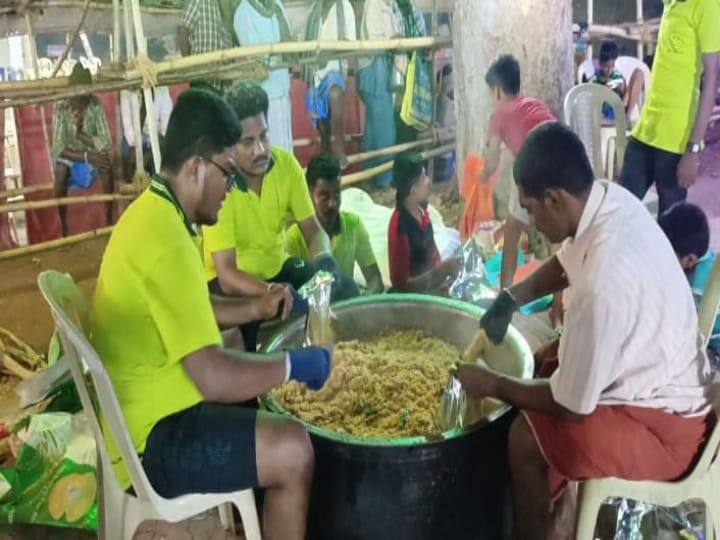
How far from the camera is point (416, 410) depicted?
2217 millimetres

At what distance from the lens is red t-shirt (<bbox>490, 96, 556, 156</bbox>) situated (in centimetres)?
350

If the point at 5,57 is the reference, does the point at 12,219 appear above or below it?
below

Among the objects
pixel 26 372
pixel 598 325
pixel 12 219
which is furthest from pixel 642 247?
pixel 12 219

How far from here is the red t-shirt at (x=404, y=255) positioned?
345cm

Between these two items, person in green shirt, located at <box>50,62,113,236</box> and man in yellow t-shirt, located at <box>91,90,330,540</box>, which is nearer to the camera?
man in yellow t-shirt, located at <box>91,90,330,540</box>

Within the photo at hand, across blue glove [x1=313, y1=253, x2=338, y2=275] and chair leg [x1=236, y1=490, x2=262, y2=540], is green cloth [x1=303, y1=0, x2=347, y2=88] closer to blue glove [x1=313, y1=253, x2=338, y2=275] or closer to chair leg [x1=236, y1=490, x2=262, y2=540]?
blue glove [x1=313, y1=253, x2=338, y2=275]

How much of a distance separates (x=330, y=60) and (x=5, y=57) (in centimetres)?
249

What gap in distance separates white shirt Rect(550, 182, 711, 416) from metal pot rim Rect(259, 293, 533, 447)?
30 centimetres

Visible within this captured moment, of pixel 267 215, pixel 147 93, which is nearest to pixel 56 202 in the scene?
pixel 147 93

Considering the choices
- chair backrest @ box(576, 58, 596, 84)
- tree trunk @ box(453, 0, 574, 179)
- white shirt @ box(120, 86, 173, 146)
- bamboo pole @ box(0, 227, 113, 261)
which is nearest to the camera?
white shirt @ box(120, 86, 173, 146)

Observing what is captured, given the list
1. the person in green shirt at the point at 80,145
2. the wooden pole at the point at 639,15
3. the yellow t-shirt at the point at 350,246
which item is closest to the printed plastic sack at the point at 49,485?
the yellow t-shirt at the point at 350,246

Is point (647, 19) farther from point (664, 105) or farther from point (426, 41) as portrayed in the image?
point (664, 105)

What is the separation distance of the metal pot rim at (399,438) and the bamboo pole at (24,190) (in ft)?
10.3

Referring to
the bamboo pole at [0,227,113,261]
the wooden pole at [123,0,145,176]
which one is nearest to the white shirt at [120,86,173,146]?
the wooden pole at [123,0,145,176]
